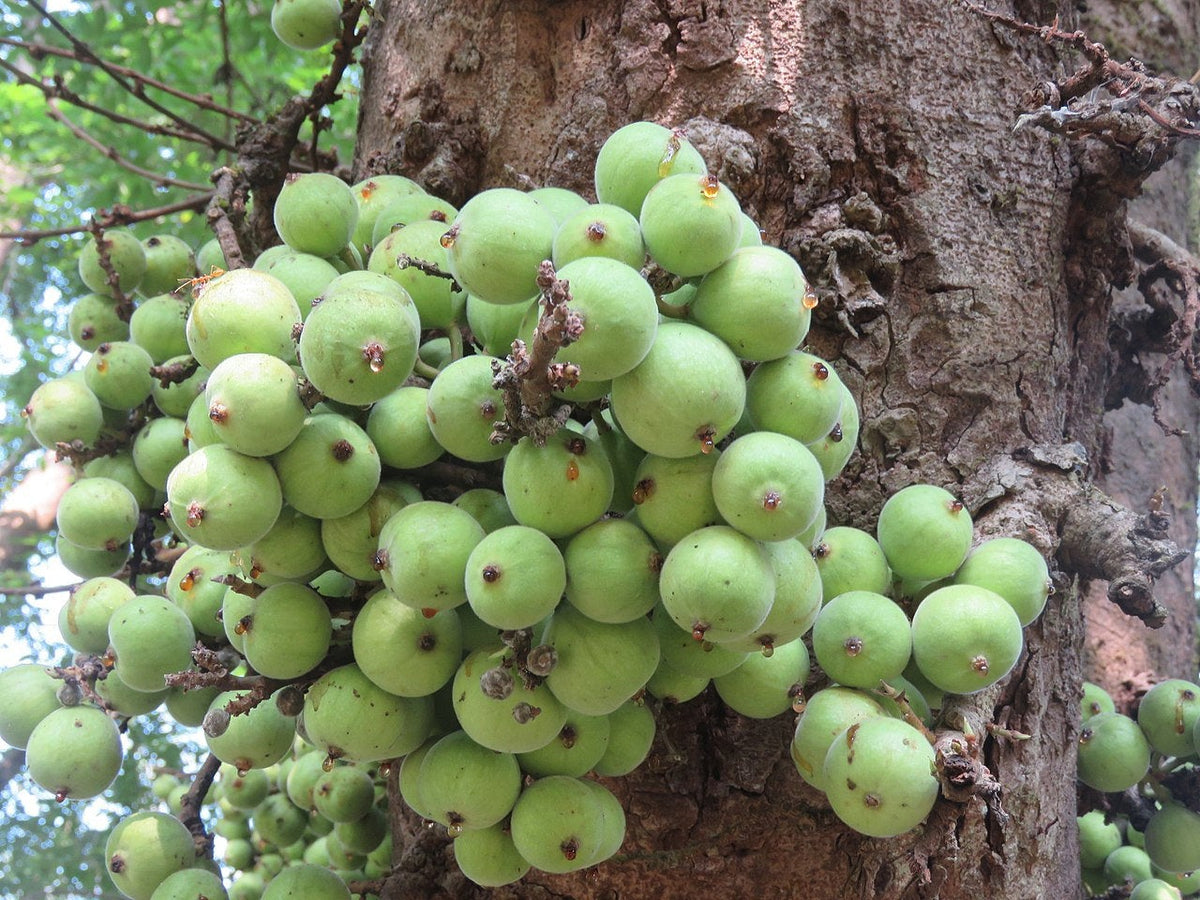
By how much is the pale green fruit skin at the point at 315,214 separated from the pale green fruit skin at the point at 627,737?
1066 millimetres

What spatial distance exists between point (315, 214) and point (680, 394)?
3.04ft

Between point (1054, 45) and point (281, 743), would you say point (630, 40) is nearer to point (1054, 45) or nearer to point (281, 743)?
point (1054, 45)

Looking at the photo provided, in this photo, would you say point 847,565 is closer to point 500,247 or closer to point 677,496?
point 677,496

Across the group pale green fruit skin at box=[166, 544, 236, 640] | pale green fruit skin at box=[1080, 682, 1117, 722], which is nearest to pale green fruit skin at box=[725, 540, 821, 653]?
pale green fruit skin at box=[166, 544, 236, 640]

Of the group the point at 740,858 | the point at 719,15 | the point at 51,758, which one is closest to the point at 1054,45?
the point at 719,15

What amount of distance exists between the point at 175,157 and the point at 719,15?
4544 millimetres

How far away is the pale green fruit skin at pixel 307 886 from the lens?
1.94 metres

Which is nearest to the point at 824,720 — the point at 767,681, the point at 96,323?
the point at 767,681

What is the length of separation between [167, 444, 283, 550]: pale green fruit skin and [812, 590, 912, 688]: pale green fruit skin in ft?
3.17

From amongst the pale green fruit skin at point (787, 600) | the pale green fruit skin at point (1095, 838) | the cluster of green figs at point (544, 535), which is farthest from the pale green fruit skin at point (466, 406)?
the pale green fruit skin at point (1095, 838)

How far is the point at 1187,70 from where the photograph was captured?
3.39m

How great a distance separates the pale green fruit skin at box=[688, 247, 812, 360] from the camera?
150 cm

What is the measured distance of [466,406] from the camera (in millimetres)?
1562

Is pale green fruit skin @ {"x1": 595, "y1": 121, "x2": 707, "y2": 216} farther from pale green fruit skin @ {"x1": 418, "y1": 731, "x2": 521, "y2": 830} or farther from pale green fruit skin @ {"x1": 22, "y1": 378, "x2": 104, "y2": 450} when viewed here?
pale green fruit skin @ {"x1": 22, "y1": 378, "x2": 104, "y2": 450}
